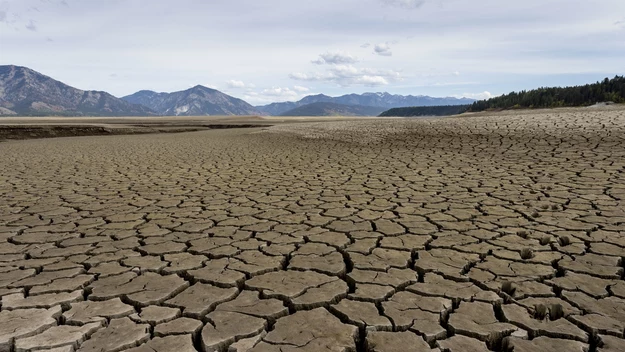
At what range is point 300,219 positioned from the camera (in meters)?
3.98

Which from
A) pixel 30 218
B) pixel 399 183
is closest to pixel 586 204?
pixel 399 183

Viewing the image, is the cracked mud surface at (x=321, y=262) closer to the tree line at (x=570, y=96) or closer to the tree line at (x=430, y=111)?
the tree line at (x=570, y=96)

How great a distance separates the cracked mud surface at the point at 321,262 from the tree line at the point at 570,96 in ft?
178

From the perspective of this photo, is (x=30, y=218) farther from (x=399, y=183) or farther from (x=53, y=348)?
(x=399, y=183)

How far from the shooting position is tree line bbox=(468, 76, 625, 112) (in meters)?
50.1

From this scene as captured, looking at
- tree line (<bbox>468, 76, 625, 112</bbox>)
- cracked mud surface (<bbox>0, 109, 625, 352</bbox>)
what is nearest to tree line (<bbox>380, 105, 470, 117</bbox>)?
tree line (<bbox>468, 76, 625, 112</bbox>)

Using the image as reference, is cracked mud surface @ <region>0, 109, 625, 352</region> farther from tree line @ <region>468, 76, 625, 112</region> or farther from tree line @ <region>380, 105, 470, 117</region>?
tree line @ <region>380, 105, 470, 117</region>

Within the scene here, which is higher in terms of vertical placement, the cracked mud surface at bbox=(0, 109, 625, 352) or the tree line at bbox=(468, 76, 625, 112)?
the tree line at bbox=(468, 76, 625, 112)

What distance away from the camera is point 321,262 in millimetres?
2830

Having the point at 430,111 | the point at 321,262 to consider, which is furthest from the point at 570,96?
the point at 430,111

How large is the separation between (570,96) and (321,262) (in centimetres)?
6386

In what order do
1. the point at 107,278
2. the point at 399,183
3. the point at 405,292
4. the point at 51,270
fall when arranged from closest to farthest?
the point at 405,292 < the point at 107,278 < the point at 51,270 < the point at 399,183

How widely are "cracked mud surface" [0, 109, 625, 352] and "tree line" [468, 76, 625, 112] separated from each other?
54165mm

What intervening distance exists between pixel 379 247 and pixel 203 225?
1.78 meters
